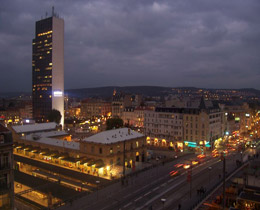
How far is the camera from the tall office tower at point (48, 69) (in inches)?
6348

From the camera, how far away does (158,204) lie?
120 ft

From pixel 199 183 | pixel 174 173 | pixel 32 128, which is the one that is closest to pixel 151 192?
pixel 199 183

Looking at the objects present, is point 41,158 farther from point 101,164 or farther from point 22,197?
point 22,197

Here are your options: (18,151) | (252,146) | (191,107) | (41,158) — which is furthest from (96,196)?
(252,146)

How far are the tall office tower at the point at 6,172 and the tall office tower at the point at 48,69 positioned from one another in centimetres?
13286

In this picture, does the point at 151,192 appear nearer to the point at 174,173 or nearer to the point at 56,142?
the point at 174,173

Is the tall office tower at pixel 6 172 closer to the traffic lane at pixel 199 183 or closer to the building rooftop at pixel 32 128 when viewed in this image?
the traffic lane at pixel 199 183

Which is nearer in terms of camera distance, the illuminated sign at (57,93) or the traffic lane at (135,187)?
the traffic lane at (135,187)

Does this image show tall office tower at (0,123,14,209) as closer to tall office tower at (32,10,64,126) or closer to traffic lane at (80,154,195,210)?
traffic lane at (80,154,195,210)

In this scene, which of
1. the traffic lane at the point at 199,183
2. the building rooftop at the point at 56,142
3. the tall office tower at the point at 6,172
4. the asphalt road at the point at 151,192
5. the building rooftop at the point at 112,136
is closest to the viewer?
the tall office tower at the point at 6,172

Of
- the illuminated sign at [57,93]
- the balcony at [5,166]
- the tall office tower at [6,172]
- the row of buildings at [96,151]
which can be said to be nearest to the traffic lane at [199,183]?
the row of buildings at [96,151]

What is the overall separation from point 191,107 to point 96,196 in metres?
62.2

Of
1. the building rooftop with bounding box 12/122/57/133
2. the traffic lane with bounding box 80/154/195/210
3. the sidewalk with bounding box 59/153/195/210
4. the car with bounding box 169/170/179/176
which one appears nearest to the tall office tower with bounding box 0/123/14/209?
the sidewalk with bounding box 59/153/195/210

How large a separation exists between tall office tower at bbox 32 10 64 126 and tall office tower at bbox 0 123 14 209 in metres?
133
